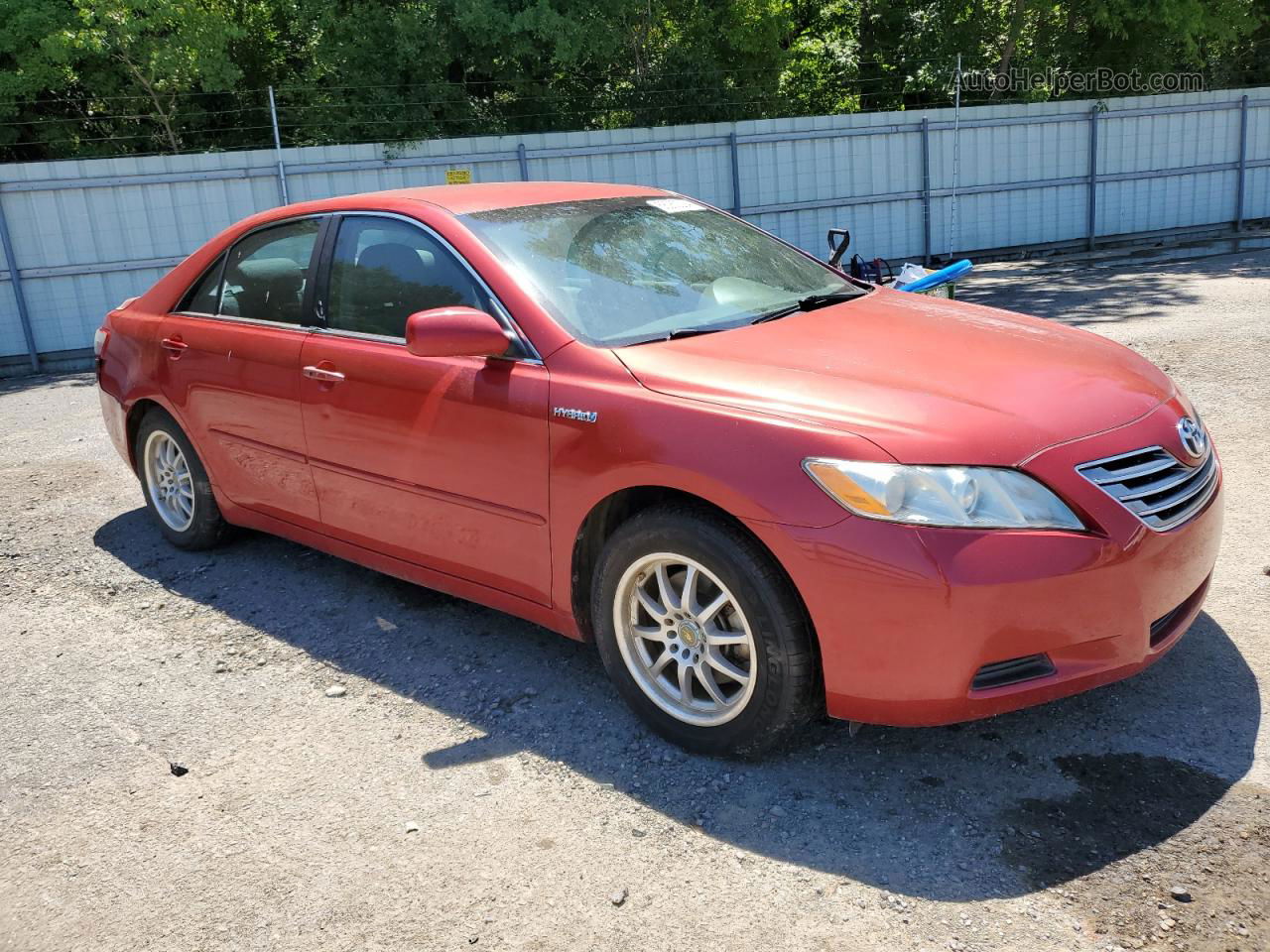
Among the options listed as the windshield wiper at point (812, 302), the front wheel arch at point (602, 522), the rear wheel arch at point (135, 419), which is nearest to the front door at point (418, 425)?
the front wheel arch at point (602, 522)

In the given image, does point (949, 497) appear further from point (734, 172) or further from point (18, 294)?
point (734, 172)

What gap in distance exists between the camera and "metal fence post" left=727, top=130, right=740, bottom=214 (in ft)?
49.8

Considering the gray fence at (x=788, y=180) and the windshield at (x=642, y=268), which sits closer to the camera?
the windshield at (x=642, y=268)

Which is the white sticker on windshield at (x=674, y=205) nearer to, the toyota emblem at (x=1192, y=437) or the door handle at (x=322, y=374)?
the door handle at (x=322, y=374)

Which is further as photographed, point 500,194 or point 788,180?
point 788,180

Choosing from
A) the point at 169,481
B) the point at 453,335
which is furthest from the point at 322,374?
the point at 169,481

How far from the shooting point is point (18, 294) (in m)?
12.2

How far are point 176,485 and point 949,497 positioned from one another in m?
3.97

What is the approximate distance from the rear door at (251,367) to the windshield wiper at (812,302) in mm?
1839

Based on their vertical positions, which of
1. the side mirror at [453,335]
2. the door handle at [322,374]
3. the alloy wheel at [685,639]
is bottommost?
the alloy wheel at [685,639]

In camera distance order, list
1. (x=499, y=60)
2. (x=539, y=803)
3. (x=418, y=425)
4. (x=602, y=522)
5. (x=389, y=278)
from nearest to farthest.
A: (x=539, y=803), (x=602, y=522), (x=418, y=425), (x=389, y=278), (x=499, y=60)

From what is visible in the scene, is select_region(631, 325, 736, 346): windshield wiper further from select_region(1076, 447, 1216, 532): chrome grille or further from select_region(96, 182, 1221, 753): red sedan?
select_region(1076, 447, 1216, 532): chrome grille

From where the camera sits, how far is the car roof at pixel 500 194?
13.7ft

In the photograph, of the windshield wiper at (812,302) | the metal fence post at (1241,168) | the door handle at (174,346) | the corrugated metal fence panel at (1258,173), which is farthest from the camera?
the corrugated metal fence panel at (1258,173)
